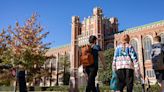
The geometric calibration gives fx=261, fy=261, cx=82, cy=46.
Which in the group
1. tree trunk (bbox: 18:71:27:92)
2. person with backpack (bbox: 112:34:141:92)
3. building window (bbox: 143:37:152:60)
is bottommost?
tree trunk (bbox: 18:71:27:92)

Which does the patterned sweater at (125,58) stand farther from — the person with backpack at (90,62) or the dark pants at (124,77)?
the person with backpack at (90,62)

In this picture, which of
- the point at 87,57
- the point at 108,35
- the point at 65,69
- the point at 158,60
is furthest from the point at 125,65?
the point at 65,69

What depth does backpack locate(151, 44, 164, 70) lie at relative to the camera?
7.78 m

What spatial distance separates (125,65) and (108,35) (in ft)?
165

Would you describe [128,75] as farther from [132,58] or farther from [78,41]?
[78,41]

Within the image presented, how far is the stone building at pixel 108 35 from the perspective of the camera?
4747cm

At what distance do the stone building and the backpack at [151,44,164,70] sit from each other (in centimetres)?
3666

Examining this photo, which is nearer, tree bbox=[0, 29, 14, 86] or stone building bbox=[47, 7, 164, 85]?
tree bbox=[0, 29, 14, 86]

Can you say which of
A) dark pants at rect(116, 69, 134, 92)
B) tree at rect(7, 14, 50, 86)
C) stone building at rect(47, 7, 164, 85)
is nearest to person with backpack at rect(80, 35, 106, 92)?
dark pants at rect(116, 69, 134, 92)

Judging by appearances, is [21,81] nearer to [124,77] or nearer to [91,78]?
[91,78]

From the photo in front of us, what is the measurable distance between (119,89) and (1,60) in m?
26.1

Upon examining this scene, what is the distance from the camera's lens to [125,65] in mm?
6887

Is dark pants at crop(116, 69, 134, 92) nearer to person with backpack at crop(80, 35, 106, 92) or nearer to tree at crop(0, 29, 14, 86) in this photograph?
person with backpack at crop(80, 35, 106, 92)

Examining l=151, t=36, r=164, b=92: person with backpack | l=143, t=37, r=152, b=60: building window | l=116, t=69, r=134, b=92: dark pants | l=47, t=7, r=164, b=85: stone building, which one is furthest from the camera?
l=143, t=37, r=152, b=60: building window
